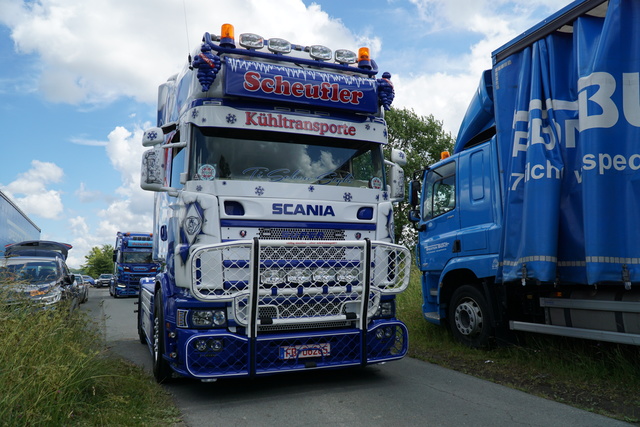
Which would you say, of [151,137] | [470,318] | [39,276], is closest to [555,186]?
[470,318]

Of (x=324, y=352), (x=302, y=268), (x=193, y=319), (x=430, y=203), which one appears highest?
(x=430, y=203)

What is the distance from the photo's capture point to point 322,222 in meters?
5.31

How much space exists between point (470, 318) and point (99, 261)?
86088mm

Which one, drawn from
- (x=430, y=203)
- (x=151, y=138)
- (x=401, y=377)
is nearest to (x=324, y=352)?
(x=401, y=377)

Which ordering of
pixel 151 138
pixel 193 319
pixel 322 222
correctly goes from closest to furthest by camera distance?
pixel 193 319, pixel 322 222, pixel 151 138

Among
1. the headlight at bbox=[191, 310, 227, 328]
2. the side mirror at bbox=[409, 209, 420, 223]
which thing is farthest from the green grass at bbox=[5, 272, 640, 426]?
the side mirror at bbox=[409, 209, 420, 223]

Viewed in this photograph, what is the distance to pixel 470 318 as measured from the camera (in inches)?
279

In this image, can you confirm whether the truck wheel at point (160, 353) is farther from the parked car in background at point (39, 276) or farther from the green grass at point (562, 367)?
the green grass at point (562, 367)

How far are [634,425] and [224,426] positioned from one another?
3421mm

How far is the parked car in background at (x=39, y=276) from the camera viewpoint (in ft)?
17.8

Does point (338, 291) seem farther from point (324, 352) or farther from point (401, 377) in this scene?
point (401, 377)

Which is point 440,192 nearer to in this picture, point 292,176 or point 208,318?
point 292,176

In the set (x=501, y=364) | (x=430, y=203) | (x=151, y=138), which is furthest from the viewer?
(x=430, y=203)

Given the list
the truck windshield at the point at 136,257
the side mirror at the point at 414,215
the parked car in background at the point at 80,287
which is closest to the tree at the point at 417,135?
the truck windshield at the point at 136,257
